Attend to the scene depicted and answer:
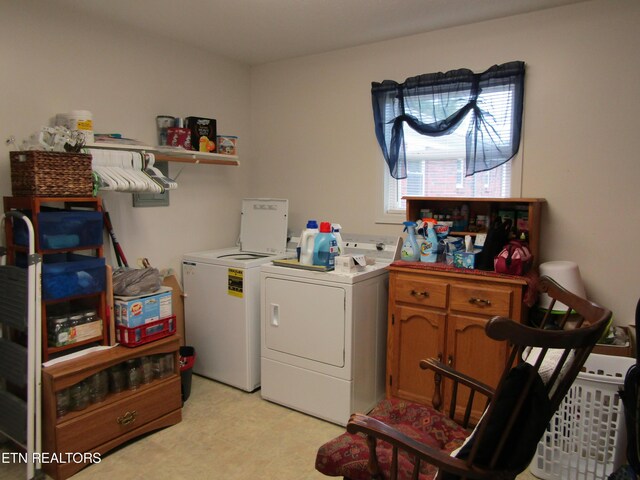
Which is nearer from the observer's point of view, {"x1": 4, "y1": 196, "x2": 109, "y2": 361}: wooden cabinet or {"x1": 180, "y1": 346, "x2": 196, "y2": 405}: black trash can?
{"x1": 4, "y1": 196, "x2": 109, "y2": 361}: wooden cabinet

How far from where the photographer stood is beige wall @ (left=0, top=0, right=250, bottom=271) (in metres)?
2.48

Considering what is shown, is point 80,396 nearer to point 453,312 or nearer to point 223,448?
point 223,448

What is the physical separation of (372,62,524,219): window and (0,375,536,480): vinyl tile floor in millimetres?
1638

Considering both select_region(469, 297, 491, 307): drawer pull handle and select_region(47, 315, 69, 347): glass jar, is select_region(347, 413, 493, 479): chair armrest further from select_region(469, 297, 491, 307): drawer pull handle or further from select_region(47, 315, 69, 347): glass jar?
select_region(47, 315, 69, 347): glass jar

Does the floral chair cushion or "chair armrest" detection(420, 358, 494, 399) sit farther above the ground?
"chair armrest" detection(420, 358, 494, 399)

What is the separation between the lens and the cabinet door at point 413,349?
2.62 meters

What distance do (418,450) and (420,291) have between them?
1.48m

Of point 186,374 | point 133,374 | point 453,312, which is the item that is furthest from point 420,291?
point 133,374

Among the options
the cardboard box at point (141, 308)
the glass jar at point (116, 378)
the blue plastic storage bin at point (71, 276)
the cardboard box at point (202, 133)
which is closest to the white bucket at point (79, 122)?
the blue plastic storage bin at point (71, 276)

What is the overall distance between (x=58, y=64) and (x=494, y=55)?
2646 millimetres

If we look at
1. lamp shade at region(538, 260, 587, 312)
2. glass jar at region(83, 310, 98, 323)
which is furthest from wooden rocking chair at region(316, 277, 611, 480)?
glass jar at region(83, 310, 98, 323)

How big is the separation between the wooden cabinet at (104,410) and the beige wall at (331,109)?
881mm

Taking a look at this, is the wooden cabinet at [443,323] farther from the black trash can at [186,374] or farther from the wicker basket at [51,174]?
the wicker basket at [51,174]

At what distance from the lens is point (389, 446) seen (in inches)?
62.9
